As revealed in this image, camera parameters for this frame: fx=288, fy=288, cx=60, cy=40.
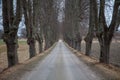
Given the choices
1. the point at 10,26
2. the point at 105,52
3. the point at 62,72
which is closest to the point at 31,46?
the point at 10,26

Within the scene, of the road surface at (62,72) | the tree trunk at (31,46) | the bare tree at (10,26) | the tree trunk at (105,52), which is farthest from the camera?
the tree trunk at (31,46)

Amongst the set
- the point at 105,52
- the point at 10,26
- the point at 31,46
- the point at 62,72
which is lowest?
the point at 62,72

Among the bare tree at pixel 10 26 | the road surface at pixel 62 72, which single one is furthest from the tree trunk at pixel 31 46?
the road surface at pixel 62 72

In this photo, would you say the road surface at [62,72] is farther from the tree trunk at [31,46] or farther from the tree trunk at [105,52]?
the tree trunk at [31,46]

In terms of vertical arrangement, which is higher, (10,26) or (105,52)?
(10,26)

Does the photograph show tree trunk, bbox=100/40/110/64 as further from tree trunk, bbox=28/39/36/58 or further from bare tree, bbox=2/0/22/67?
tree trunk, bbox=28/39/36/58

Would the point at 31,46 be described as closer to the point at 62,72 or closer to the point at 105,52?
the point at 105,52

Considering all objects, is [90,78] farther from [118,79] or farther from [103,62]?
[103,62]

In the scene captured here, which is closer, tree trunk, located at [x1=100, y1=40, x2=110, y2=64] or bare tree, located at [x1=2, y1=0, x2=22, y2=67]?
bare tree, located at [x1=2, y1=0, x2=22, y2=67]

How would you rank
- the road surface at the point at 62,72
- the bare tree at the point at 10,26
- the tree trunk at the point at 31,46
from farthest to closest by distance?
the tree trunk at the point at 31,46 → the bare tree at the point at 10,26 → the road surface at the point at 62,72

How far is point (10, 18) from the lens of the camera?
61.3 feet

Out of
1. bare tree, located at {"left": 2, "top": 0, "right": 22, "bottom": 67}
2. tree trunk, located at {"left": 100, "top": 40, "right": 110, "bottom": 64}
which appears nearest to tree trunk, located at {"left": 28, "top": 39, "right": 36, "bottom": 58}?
bare tree, located at {"left": 2, "top": 0, "right": 22, "bottom": 67}

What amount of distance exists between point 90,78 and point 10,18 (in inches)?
335

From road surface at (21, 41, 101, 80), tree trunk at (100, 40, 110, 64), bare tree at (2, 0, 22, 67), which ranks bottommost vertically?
road surface at (21, 41, 101, 80)
